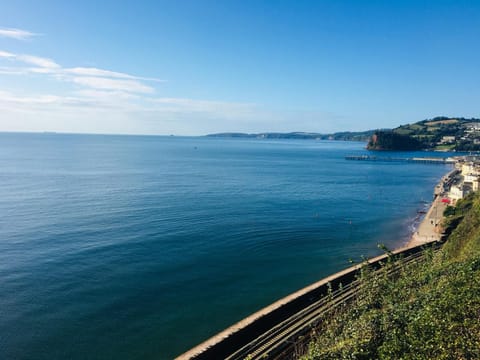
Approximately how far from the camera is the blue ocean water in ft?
79.2

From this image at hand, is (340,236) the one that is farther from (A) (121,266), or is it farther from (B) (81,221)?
(B) (81,221)

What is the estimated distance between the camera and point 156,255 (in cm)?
3703

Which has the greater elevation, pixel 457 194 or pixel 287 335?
pixel 457 194

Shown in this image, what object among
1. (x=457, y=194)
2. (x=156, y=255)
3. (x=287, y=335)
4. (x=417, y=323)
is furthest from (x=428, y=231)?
(x=417, y=323)

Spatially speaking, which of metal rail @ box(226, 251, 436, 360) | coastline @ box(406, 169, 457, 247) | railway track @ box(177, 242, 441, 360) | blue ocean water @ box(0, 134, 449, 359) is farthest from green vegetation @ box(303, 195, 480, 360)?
coastline @ box(406, 169, 457, 247)

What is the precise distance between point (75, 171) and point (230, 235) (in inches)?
2771

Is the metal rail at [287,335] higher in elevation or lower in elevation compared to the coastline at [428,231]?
higher

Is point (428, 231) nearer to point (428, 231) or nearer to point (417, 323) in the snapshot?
point (428, 231)

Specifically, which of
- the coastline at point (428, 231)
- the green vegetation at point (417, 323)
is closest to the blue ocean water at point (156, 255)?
the coastline at point (428, 231)

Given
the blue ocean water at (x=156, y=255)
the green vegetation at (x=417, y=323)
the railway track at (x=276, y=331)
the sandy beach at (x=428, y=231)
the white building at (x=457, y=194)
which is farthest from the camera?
the white building at (x=457, y=194)

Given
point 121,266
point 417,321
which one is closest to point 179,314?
point 121,266

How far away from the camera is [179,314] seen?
2625 cm

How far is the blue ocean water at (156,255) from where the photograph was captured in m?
24.1

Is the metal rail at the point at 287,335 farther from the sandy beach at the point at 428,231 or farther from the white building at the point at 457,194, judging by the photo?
the white building at the point at 457,194
